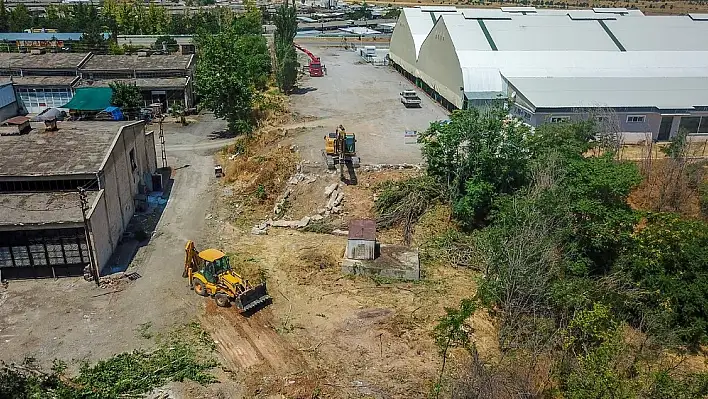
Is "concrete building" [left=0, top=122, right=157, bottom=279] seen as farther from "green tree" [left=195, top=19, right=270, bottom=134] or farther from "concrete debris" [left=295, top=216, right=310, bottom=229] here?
"green tree" [left=195, top=19, right=270, bottom=134]

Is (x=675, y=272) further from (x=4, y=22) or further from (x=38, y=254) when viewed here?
(x=4, y=22)

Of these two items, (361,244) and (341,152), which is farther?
(341,152)

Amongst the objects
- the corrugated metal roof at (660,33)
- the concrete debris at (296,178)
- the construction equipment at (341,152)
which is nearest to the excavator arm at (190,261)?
the concrete debris at (296,178)

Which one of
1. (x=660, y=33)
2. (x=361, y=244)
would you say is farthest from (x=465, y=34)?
(x=361, y=244)

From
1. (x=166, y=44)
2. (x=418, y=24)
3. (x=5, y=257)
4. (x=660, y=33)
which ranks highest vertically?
(x=418, y=24)

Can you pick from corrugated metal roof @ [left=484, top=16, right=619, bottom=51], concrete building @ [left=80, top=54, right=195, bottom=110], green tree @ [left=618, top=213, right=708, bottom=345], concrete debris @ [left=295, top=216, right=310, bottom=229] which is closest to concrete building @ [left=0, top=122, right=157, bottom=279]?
concrete debris @ [left=295, top=216, right=310, bottom=229]

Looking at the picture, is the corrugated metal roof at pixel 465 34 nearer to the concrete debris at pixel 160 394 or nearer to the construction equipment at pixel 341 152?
the construction equipment at pixel 341 152
